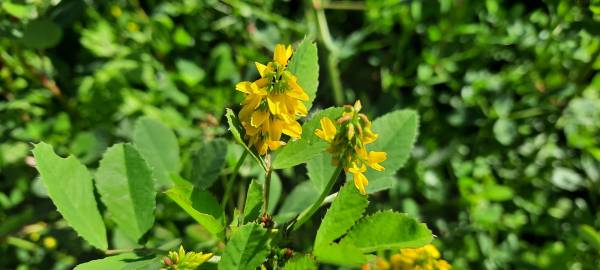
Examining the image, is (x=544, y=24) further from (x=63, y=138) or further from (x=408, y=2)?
(x=63, y=138)

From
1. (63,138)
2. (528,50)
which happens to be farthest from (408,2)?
(63,138)

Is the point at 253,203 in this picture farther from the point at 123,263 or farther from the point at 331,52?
the point at 331,52

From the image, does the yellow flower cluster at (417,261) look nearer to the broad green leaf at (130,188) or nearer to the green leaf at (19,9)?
the broad green leaf at (130,188)

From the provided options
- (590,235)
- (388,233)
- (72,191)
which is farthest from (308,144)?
(590,235)

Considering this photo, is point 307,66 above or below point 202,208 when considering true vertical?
above

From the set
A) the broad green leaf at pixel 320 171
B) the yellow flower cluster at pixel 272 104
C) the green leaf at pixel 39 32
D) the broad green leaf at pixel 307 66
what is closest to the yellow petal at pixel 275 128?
the yellow flower cluster at pixel 272 104

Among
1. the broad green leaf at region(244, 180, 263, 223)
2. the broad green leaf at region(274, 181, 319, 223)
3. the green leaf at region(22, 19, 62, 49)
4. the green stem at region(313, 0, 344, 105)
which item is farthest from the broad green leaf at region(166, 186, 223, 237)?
the green stem at region(313, 0, 344, 105)
